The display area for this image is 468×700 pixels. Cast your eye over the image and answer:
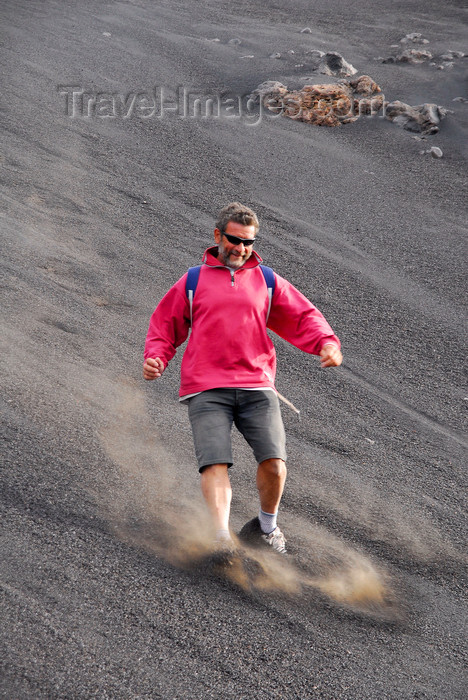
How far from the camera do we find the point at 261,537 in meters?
4.26

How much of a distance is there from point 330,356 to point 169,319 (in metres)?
1.01

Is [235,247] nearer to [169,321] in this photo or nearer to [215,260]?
[215,260]

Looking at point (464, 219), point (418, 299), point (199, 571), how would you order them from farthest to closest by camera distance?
point (464, 219)
point (418, 299)
point (199, 571)

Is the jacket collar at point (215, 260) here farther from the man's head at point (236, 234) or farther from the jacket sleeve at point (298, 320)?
the jacket sleeve at point (298, 320)

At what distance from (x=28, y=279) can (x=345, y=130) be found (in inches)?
373

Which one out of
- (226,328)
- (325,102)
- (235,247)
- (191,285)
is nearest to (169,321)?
(191,285)

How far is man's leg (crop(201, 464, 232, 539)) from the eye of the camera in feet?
12.1

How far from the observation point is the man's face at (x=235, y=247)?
158 inches

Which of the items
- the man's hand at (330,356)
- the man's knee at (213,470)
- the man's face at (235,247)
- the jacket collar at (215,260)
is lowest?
the man's knee at (213,470)

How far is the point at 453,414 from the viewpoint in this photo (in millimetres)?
7012

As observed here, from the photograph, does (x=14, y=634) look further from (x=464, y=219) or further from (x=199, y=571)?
(x=464, y=219)

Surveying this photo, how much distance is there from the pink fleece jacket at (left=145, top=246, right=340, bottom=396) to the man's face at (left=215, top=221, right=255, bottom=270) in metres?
0.04

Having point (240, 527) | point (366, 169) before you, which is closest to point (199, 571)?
point (240, 527)

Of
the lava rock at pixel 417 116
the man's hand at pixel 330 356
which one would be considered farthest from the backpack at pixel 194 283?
the lava rock at pixel 417 116
